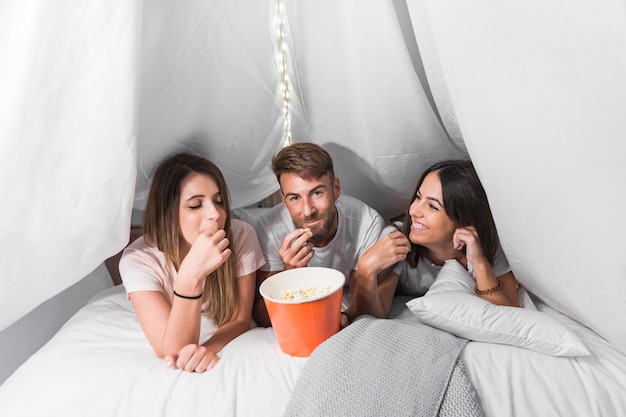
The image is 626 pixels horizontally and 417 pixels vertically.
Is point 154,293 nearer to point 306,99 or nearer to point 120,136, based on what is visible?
point 120,136

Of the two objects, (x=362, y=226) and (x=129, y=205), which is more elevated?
(x=129, y=205)

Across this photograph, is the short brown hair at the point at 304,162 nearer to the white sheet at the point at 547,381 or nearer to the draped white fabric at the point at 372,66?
the draped white fabric at the point at 372,66

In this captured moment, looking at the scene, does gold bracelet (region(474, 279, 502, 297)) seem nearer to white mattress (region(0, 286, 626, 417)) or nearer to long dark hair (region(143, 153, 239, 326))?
white mattress (region(0, 286, 626, 417))

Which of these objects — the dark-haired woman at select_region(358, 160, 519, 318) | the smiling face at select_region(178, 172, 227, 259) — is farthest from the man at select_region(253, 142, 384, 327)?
the smiling face at select_region(178, 172, 227, 259)

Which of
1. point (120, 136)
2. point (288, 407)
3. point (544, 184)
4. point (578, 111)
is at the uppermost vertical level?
point (120, 136)

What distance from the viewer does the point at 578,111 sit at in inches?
→ 40.1

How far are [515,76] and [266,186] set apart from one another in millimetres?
1187

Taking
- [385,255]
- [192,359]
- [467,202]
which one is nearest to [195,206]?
[192,359]

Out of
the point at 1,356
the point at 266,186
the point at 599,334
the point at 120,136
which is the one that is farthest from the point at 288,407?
the point at 266,186

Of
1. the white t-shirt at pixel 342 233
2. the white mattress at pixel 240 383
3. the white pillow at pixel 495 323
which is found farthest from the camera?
the white t-shirt at pixel 342 233

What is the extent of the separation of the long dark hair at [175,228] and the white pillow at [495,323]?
1.62 ft

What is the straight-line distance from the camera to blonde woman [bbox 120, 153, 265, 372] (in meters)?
1.34

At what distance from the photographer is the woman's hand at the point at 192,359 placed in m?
1.16

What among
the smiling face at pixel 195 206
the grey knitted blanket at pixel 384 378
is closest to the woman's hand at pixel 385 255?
the grey knitted blanket at pixel 384 378
